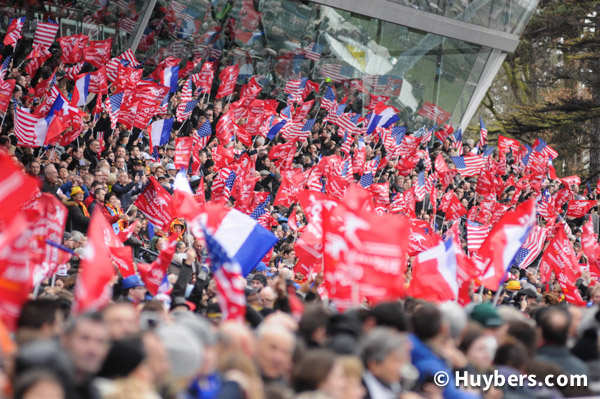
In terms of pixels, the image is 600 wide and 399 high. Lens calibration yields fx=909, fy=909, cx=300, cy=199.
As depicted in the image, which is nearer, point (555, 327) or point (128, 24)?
point (555, 327)

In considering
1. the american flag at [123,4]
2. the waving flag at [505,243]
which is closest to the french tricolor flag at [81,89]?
the american flag at [123,4]

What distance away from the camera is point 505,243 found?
9.04 metres

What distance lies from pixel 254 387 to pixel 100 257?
1915 mm

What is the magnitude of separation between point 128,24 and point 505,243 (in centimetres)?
1926

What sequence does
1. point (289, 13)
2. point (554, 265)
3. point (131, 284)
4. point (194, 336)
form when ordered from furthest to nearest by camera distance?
point (289, 13) < point (554, 265) < point (131, 284) < point (194, 336)

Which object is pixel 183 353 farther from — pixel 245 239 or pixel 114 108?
pixel 114 108

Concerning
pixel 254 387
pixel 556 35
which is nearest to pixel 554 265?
pixel 254 387

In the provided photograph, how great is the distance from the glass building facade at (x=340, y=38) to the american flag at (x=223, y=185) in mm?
10743

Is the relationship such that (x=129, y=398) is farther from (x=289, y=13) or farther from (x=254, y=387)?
(x=289, y=13)

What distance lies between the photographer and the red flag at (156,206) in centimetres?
1162

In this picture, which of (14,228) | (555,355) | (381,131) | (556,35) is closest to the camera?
(14,228)

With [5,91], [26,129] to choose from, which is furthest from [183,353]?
[5,91]

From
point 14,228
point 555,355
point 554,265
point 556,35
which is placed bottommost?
point 554,265

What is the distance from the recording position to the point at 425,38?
1281 inches
